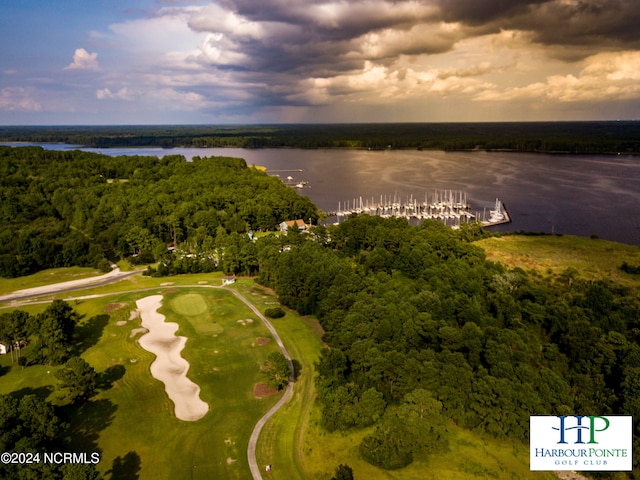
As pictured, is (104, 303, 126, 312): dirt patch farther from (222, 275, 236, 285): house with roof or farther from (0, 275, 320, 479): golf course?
(222, 275, 236, 285): house with roof

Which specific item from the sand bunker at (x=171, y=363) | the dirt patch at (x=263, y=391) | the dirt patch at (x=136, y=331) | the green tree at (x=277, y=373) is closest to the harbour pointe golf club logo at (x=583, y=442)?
the green tree at (x=277, y=373)

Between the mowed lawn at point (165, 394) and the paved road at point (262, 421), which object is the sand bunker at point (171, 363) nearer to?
the mowed lawn at point (165, 394)

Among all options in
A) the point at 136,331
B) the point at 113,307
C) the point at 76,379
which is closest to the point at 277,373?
the point at 76,379

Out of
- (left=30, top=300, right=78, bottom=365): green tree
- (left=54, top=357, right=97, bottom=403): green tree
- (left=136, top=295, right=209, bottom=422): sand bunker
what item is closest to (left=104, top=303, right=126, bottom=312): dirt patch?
(left=136, top=295, right=209, bottom=422): sand bunker

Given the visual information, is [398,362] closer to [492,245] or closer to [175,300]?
[175,300]

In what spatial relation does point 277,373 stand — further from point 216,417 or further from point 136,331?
point 136,331

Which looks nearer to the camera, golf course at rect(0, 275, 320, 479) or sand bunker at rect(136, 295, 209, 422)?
golf course at rect(0, 275, 320, 479)
